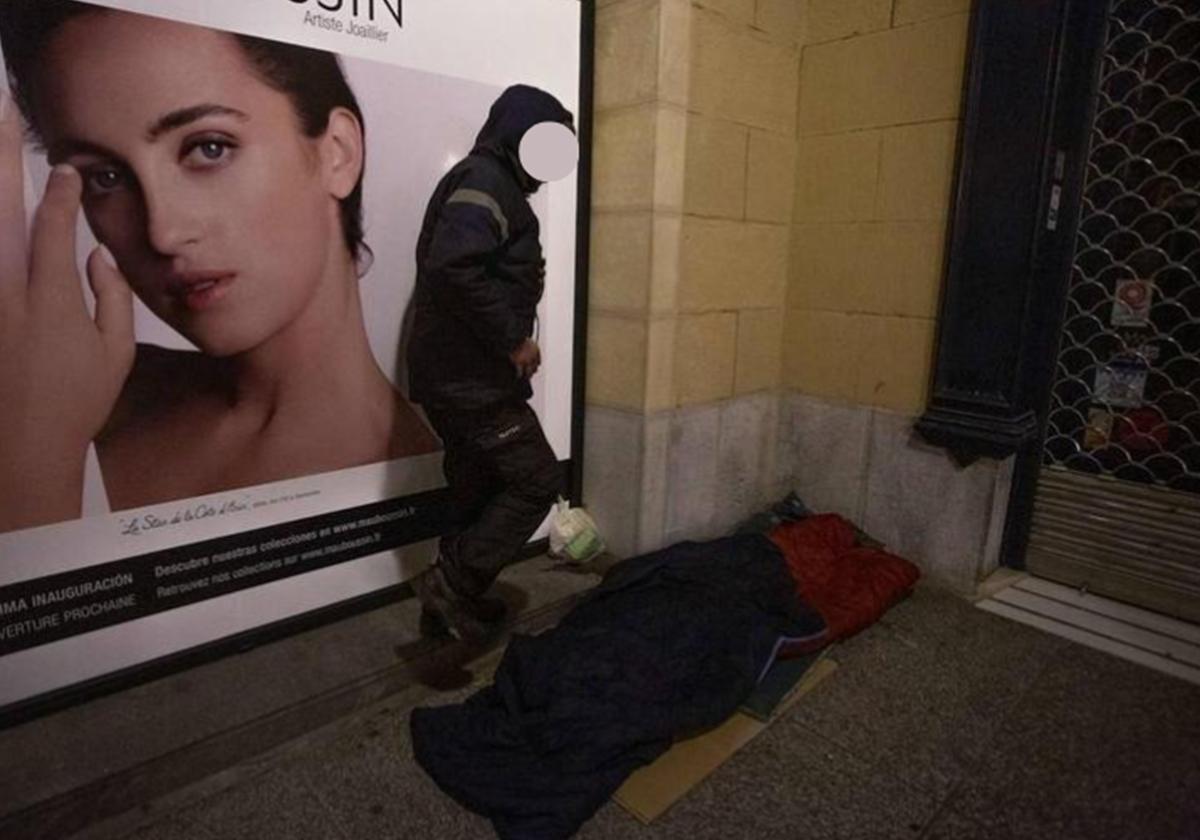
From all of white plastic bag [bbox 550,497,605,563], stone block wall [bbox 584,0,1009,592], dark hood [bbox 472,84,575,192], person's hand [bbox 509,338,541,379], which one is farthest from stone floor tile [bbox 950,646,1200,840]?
dark hood [bbox 472,84,575,192]

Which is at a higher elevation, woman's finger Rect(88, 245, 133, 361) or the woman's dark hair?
the woman's dark hair

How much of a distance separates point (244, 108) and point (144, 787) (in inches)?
78.2

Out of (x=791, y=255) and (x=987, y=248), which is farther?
(x=791, y=255)

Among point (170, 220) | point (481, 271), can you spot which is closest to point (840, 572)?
point (481, 271)

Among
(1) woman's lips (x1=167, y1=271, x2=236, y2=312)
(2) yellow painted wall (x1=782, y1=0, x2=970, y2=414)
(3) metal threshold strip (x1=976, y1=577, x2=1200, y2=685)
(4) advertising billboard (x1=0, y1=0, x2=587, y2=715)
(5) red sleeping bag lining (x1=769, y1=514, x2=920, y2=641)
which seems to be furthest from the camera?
(2) yellow painted wall (x1=782, y1=0, x2=970, y2=414)

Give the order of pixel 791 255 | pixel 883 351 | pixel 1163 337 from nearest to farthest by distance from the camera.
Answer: pixel 1163 337
pixel 883 351
pixel 791 255

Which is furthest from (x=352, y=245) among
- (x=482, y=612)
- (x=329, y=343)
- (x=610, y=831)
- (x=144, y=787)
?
(x=610, y=831)

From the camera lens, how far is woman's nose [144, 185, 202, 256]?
2.18 metres

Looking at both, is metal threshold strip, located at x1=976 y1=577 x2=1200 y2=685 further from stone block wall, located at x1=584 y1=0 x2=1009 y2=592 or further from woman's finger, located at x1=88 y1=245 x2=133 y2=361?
woman's finger, located at x1=88 y1=245 x2=133 y2=361

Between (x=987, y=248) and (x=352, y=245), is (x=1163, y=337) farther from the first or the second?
(x=352, y=245)

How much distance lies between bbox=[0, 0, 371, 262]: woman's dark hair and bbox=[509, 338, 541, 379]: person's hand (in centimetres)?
72

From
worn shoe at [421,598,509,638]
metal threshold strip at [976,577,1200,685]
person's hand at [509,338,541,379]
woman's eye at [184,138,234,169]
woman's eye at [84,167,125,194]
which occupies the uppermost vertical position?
woman's eye at [184,138,234,169]

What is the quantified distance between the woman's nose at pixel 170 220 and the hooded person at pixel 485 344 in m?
0.69

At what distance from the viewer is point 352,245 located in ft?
8.59
